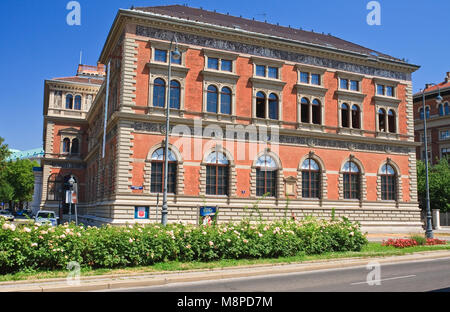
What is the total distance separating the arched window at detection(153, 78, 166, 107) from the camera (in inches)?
1234

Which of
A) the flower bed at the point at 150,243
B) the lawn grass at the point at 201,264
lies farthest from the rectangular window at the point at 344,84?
the flower bed at the point at 150,243

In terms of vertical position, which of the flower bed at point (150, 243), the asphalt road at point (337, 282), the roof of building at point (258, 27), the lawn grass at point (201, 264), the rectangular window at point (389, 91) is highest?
the roof of building at point (258, 27)

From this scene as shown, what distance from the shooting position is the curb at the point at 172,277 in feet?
35.4

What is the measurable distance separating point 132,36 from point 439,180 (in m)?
43.2

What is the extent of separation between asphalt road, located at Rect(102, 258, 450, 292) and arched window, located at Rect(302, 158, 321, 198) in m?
19.9

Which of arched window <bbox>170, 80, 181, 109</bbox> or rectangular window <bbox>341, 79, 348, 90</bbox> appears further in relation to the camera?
rectangular window <bbox>341, 79, 348, 90</bbox>

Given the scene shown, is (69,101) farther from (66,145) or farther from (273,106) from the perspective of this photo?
(273,106)

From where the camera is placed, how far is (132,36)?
3077cm

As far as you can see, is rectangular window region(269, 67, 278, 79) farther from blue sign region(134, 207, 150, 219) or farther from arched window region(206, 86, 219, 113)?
blue sign region(134, 207, 150, 219)

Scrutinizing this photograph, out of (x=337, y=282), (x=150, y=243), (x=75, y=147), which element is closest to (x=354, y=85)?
(x=337, y=282)

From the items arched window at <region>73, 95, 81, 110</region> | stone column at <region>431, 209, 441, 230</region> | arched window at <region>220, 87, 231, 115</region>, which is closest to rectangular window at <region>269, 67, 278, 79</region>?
arched window at <region>220, 87, 231, 115</region>

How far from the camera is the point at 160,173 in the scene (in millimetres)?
30781

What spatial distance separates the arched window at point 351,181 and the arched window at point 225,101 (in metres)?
12.3

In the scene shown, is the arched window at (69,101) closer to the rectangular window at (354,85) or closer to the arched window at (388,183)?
the rectangular window at (354,85)
